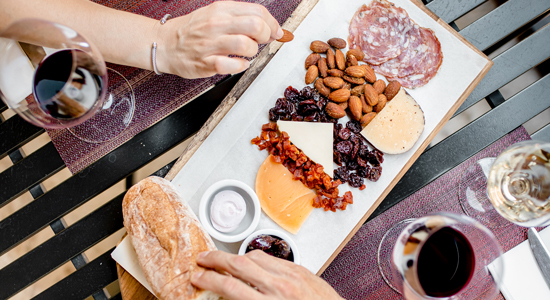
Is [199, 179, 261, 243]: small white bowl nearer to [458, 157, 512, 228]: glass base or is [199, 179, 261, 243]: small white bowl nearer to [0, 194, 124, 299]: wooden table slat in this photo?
[0, 194, 124, 299]: wooden table slat

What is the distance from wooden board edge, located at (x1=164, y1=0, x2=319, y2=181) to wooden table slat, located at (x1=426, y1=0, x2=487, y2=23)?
1.57ft

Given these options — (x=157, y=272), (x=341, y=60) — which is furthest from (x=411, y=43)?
(x=157, y=272)

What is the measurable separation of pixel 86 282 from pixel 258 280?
33.1 inches

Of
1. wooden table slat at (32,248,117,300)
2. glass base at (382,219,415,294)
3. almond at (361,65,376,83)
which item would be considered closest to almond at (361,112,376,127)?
almond at (361,65,376,83)

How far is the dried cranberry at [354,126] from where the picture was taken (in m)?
1.28

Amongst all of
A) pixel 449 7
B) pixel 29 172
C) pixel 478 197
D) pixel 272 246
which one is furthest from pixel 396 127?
pixel 29 172

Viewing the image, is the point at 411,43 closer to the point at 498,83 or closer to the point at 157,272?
the point at 498,83

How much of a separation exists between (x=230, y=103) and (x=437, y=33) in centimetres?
85

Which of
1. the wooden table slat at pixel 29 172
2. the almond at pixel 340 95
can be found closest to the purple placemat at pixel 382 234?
the almond at pixel 340 95

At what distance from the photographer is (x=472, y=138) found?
132 cm

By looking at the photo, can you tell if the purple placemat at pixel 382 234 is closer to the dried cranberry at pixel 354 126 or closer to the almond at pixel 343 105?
the dried cranberry at pixel 354 126

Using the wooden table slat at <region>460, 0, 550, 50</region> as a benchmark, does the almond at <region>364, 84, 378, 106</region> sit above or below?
below

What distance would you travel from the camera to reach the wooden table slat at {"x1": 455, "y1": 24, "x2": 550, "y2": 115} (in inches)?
52.4

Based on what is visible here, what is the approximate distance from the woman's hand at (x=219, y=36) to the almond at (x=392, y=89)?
498 millimetres
